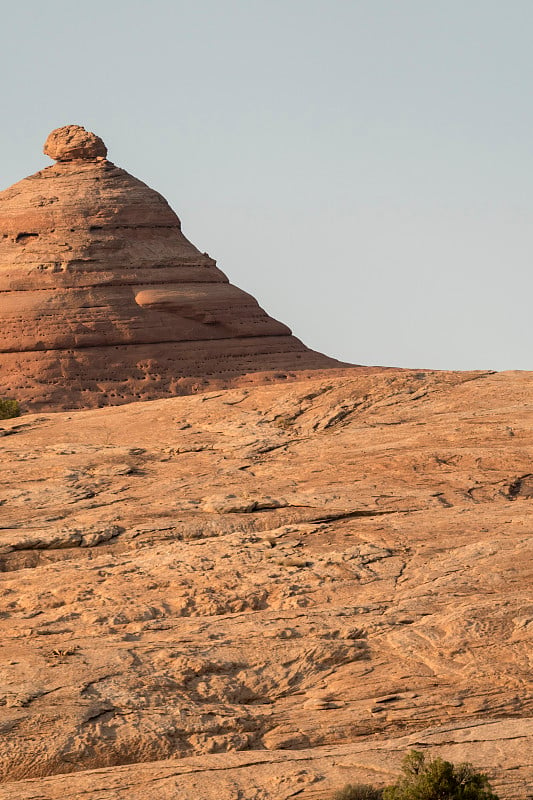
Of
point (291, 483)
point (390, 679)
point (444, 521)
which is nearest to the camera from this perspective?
point (390, 679)

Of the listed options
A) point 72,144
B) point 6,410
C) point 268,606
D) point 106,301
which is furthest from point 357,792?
point 72,144

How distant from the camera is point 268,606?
45.5 feet

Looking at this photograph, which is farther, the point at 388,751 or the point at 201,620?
the point at 201,620

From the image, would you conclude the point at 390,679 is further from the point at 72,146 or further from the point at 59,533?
the point at 72,146

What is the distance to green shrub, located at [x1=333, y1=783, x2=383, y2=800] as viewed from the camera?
35.3ft

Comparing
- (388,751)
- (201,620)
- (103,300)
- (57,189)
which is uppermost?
(57,189)

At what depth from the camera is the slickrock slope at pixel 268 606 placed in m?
11.4

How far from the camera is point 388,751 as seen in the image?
37.7 ft

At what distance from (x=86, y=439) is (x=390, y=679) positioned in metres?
9.04

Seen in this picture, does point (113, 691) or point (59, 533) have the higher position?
point (59, 533)

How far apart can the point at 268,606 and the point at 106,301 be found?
A: 1838 inches

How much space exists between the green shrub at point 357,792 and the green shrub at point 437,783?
0.38 feet

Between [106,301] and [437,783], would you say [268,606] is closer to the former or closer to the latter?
[437,783]

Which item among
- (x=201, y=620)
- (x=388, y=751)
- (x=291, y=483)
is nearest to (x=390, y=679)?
(x=388, y=751)
